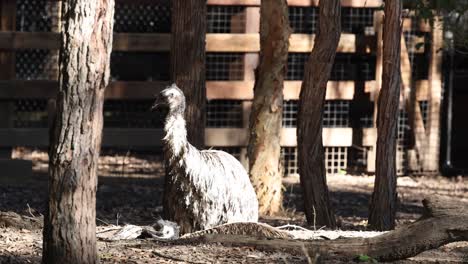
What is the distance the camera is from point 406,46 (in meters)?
16.0

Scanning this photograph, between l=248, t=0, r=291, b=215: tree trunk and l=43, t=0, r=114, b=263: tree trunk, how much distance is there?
231 inches

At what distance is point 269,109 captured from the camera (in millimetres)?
11719

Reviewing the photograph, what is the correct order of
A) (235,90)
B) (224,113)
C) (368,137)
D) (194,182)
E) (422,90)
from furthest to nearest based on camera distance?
1. (422,90)
2. (368,137)
3. (224,113)
4. (235,90)
5. (194,182)

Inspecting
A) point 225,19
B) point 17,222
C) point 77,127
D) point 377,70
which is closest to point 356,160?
point 377,70

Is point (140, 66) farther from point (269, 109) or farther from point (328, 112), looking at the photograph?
point (269, 109)

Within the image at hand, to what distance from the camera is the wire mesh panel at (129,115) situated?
1563cm

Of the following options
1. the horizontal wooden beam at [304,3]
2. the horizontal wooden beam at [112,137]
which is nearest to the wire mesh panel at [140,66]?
the horizontal wooden beam at [304,3]

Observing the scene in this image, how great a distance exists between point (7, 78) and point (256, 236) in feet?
25.0

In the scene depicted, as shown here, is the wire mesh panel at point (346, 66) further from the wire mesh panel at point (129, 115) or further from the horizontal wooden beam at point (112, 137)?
the horizontal wooden beam at point (112, 137)

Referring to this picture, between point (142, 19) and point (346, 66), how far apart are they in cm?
326

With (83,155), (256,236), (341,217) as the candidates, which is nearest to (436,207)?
(256,236)

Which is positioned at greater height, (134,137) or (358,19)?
(358,19)

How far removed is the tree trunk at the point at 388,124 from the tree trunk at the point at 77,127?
15.8 feet

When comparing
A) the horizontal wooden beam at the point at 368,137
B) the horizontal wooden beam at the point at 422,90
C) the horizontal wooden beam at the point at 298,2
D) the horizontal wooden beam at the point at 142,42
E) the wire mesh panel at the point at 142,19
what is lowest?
the horizontal wooden beam at the point at 368,137
